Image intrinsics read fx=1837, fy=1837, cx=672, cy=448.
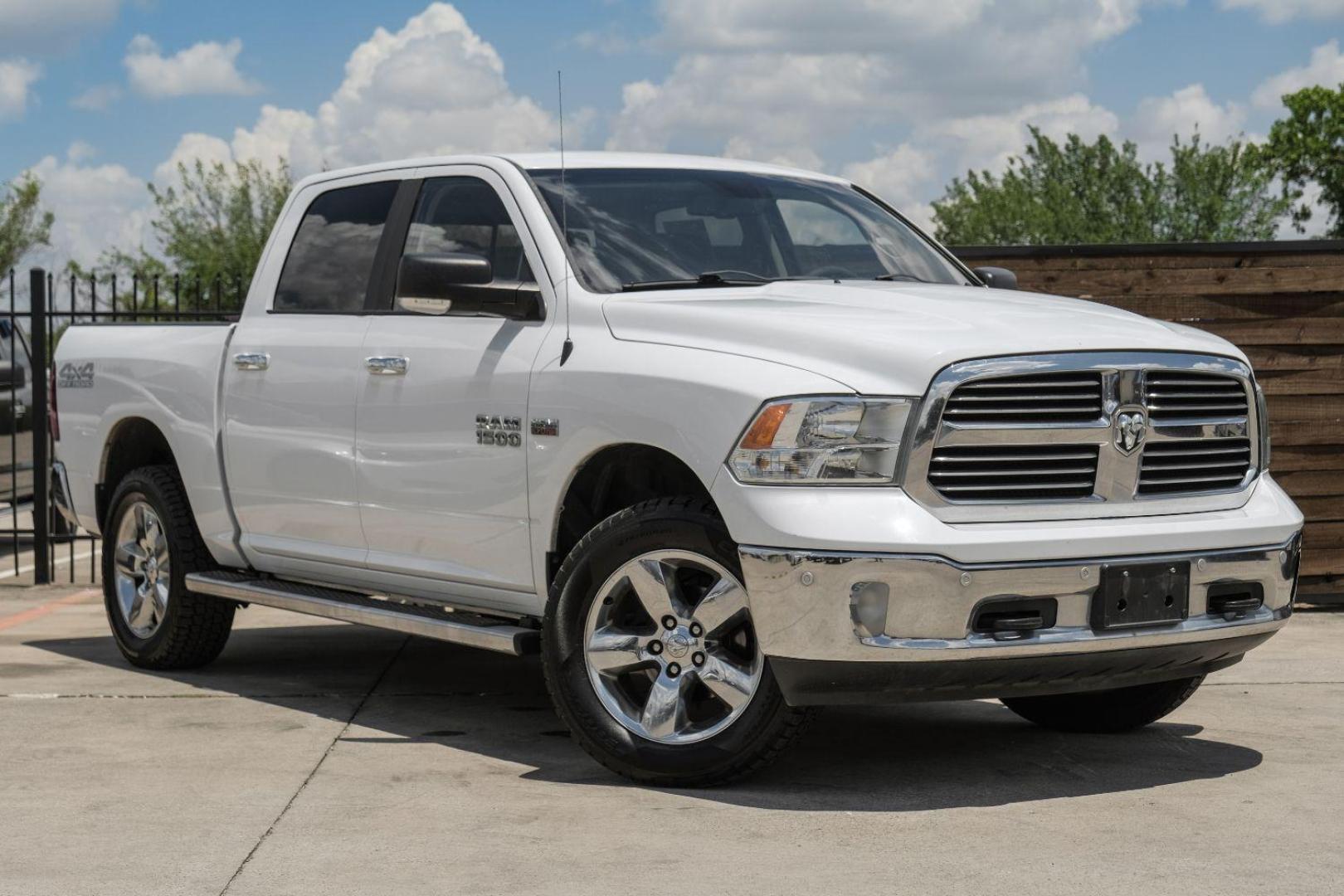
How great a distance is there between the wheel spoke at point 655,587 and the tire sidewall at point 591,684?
5cm

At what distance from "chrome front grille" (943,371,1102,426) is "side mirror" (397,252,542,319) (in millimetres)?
1650

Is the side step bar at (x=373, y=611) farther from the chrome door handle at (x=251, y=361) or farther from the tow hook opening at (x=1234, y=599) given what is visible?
the tow hook opening at (x=1234, y=599)

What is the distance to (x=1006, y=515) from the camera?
514cm

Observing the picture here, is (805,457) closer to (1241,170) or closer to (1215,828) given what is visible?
(1215,828)

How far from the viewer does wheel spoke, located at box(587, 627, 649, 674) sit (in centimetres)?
561

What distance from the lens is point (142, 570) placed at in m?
8.32

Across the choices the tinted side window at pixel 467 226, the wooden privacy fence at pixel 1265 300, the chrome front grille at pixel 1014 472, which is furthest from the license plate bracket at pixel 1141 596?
the wooden privacy fence at pixel 1265 300

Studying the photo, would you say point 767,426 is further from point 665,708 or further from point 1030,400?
point 665,708

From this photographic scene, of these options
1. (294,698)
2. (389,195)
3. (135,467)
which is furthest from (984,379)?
(135,467)

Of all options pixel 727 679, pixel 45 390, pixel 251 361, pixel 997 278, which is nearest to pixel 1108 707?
pixel 997 278

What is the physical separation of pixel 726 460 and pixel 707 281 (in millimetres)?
1102

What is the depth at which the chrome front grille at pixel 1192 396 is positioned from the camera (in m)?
5.45

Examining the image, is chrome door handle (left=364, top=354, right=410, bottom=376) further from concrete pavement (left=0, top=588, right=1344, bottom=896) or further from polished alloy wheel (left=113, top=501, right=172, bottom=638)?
polished alloy wheel (left=113, top=501, right=172, bottom=638)

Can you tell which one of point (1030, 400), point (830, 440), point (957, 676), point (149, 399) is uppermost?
point (1030, 400)
